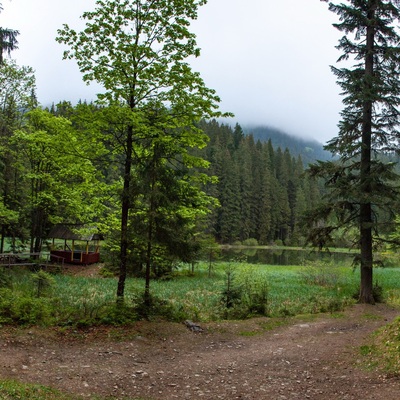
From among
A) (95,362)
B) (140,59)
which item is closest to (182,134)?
(140,59)

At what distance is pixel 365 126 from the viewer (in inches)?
603

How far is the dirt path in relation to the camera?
6297mm

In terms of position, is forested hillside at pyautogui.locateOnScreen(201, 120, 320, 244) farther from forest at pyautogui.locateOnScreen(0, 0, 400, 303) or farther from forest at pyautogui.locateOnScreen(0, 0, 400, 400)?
forest at pyautogui.locateOnScreen(0, 0, 400, 400)

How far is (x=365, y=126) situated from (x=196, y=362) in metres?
12.4

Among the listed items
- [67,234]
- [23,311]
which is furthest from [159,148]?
[67,234]

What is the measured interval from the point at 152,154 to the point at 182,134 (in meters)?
1.15

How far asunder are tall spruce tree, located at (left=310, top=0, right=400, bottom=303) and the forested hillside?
56.8 meters

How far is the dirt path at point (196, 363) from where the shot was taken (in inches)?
248

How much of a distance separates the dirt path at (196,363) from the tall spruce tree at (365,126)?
5598 millimetres

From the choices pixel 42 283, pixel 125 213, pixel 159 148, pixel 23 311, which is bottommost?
pixel 23 311

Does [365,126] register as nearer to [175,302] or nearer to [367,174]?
[367,174]

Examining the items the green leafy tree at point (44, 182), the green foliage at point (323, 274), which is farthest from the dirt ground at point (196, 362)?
the green foliage at point (323, 274)

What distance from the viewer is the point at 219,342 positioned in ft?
31.8

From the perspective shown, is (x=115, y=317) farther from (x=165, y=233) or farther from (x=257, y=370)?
(x=257, y=370)
